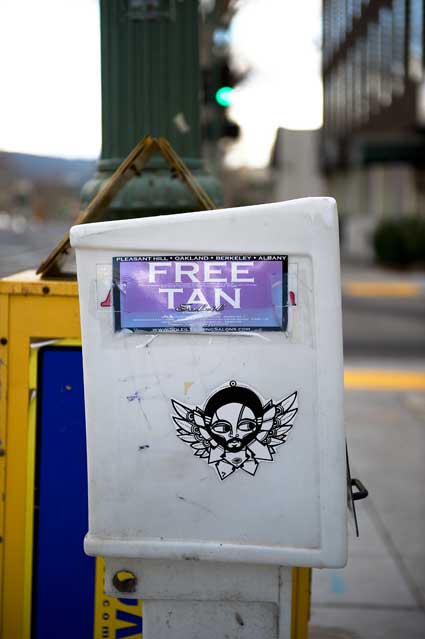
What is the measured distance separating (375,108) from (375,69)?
1387 millimetres

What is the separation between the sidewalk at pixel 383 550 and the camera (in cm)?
395

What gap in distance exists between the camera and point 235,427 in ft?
7.64

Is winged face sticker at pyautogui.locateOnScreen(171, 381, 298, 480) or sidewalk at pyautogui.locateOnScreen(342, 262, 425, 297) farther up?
sidewalk at pyautogui.locateOnScreen(342, 262, 425, 297)

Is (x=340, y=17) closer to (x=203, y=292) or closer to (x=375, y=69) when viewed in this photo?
(x=375, y=69)

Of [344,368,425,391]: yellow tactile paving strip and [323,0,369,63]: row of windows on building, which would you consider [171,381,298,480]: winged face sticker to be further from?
[323,0,369,63]: row of windows on building

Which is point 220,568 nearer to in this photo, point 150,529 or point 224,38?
point 150,529

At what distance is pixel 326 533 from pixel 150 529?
465mm

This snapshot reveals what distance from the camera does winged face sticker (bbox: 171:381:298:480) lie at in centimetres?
232

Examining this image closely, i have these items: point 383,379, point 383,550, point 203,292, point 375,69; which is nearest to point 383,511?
point 383,550

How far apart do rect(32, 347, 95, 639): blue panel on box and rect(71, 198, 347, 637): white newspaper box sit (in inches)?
19.5

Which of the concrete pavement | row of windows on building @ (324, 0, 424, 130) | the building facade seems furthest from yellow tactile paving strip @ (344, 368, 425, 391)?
row of windows on building @ (324, 0, 424, 130)

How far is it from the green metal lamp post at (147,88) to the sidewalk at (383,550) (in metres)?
1.95

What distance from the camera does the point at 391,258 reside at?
80.2 feet

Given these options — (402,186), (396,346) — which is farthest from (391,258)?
(396,346)
